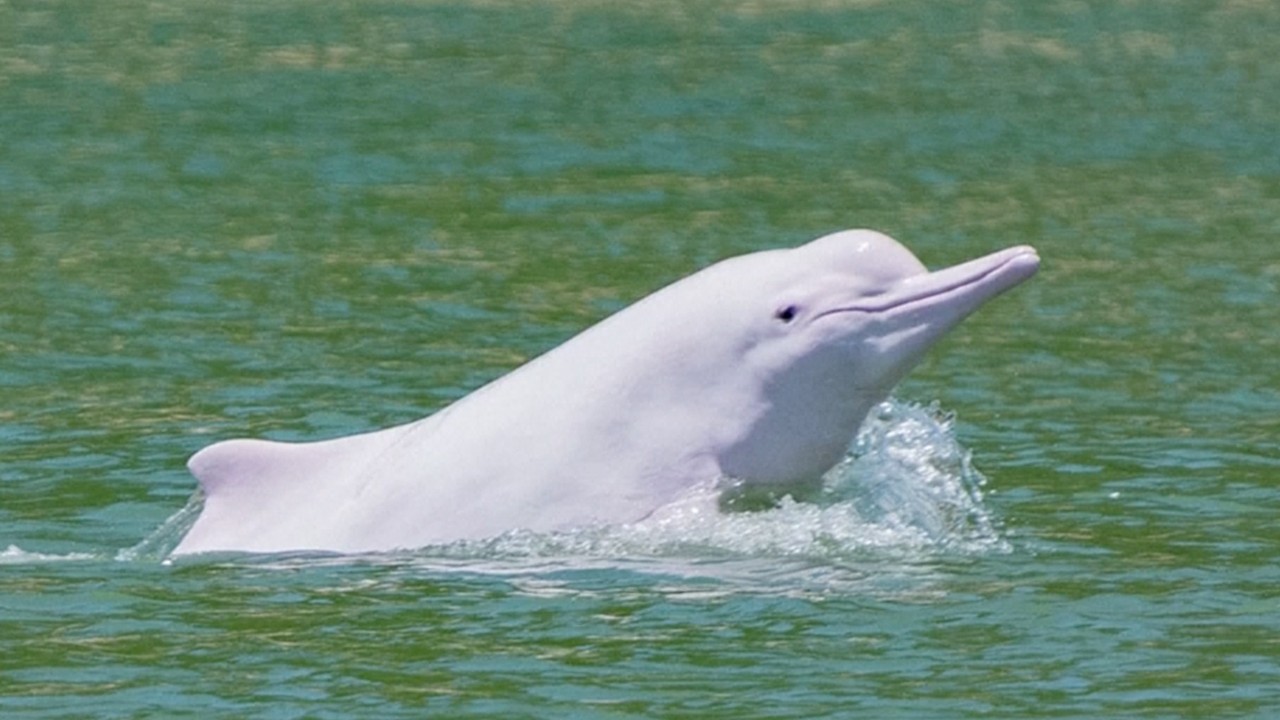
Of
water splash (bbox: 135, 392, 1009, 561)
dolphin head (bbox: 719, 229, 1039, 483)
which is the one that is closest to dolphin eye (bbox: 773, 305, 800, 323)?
dolphin head (bbox: 719, 229, 1039, 483)

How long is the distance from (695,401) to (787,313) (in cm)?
51

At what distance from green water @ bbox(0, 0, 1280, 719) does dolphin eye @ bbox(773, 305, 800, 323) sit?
92 cm

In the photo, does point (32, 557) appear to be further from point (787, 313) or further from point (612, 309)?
point (612, 309)

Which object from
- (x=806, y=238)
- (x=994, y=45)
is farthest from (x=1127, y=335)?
(x=994, y=45)

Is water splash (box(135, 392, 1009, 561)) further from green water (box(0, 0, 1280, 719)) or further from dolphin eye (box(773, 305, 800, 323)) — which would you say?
dolphin eye (box(773, 305, 800, 323))

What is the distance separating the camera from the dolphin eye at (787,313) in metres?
12.4

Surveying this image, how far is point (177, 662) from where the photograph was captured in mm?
11297

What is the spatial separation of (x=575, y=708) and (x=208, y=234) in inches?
594

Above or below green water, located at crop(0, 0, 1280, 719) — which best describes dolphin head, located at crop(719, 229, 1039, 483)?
above

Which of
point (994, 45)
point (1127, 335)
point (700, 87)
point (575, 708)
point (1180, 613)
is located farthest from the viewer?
point (994, 45)

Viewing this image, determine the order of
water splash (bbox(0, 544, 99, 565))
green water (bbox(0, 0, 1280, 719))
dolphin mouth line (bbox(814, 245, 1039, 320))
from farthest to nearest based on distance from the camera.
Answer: water splash (bbox(0, 544, 99, 565))
dolphin mouth line (bbox(814, 245, 1039, 320))
green water (bbox(0, 0, 1280, 719))

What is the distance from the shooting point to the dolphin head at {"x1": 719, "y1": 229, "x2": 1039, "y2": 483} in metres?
12.3

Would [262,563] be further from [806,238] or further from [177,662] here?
[806,238]

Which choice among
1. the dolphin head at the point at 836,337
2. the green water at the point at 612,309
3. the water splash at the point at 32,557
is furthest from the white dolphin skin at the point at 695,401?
the water splash at the point at 32,557
